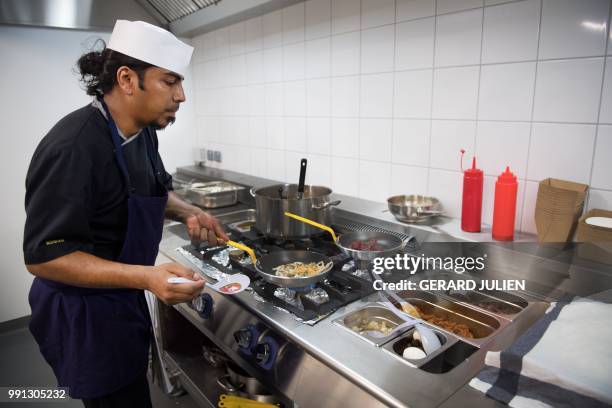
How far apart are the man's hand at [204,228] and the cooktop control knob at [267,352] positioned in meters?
0.46

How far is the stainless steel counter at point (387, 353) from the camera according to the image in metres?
0.76

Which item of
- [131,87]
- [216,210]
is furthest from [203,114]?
[131,87]

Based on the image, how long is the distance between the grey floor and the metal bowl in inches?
44.6

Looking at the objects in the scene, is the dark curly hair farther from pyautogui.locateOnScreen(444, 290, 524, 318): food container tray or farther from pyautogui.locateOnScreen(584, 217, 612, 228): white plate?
pyautogui.locateOnScreen(584, 217, 612, 228): white plate

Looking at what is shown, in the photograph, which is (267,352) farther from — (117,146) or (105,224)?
(117,146)

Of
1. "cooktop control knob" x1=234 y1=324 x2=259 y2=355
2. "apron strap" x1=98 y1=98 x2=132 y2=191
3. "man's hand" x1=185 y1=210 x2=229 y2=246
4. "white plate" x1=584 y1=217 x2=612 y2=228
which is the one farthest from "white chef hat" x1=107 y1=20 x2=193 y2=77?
"white plate" x1=584 y1=217 x2=612 y2=228

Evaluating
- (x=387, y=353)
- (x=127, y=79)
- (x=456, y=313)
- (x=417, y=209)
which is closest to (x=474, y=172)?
(x=417, y=209)

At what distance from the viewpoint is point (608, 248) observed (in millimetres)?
1020

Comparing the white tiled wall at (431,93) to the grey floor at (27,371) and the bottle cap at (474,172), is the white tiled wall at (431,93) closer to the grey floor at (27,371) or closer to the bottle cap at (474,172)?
the bottle cap at (474,172)

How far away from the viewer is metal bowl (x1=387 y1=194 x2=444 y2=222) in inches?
55.7

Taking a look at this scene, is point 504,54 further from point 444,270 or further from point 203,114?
point 203,114

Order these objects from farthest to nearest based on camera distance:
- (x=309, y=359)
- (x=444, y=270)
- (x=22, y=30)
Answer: (x=22, y=30), (x=444, y=270), (x=309, y=359)

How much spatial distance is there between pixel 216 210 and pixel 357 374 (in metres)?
1.41

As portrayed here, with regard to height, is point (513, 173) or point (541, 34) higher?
point (541, 34)
